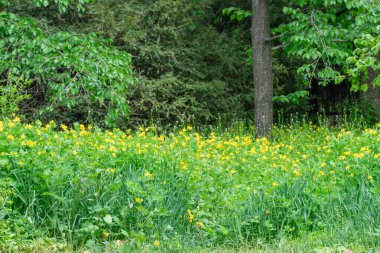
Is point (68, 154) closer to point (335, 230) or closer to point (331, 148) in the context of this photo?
point (335, 230)

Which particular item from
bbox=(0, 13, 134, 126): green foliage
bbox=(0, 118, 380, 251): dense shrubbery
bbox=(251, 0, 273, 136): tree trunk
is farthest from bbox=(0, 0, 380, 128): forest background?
bbox=(0, 118, 380, 251): dense shrubbery

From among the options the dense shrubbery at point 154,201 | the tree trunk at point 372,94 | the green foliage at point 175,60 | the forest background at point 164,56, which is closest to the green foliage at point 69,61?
the forest background at point 164,56

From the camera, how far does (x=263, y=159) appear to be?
24.3 feet

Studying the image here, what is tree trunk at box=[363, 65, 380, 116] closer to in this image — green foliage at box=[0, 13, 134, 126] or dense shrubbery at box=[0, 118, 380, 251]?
green foliage at box=[0, 13, 134, 126]

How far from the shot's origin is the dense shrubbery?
4840mm

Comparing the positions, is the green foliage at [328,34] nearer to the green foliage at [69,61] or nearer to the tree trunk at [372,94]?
the green foliage at [69,61]

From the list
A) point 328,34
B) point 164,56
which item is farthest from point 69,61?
point 328,34

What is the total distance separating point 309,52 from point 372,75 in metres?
5.42

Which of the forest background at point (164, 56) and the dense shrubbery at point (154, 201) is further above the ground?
the forest background at point (164, 56)

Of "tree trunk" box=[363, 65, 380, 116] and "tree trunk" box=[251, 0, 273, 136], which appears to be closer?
"tree trunk" box=[251, 0, 273, 136]

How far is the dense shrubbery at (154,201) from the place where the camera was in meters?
4.84

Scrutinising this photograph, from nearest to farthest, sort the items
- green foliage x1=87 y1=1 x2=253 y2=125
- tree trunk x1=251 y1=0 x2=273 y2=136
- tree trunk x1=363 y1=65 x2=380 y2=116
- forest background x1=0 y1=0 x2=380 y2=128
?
forest background x1=0 y1=0 x2=380 y2=128
tree trunk x1=251 y1=0 x2=273 y2=136
green foliage x1=87 y1=1 x2=253 y2=125
tree trunk x1=363 y1=65 x2=380 y2=116

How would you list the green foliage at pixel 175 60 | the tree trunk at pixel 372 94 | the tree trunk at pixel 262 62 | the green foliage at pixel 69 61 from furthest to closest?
the tree trunk at pixel 372 94 < the green foliage at pixel 175 60 < the tree trunk at pixel 262 62 < the green foliage at pixel 69 61

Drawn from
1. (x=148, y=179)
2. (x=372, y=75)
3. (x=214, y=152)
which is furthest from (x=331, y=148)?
(x=372, y=75)
